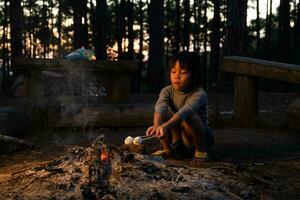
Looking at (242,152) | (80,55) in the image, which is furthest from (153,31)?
(242,152)

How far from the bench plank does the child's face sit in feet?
8.30

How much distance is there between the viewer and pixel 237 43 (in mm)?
10930

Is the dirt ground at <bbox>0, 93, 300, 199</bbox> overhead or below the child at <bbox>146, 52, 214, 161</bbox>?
below

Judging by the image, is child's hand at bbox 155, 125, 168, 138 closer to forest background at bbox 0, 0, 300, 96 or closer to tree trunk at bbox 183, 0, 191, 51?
forest background at bbox 0, 0, 300, 96

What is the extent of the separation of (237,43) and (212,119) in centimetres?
450

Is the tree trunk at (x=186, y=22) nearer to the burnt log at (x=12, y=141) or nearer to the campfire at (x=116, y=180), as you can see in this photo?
the burnt log at (x=12, y=141)

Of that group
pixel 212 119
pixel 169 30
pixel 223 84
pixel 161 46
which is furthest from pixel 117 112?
pixel 169 30

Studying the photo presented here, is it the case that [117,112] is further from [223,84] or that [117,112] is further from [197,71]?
[223,84]

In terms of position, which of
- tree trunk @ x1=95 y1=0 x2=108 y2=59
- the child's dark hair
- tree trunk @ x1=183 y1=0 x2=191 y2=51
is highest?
tree trunk @ x1=183 y1=0 x2=191 y2=51

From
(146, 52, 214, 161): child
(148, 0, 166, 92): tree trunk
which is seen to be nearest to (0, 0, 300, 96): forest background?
(148, 0, 166, 92): tree trunk

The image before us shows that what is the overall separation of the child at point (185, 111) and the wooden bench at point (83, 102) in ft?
7.08

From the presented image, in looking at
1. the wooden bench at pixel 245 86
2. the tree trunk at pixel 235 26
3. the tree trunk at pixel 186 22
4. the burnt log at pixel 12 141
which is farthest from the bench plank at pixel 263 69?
the tree trunk at pixel 186 22

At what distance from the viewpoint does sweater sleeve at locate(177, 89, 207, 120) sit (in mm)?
4125

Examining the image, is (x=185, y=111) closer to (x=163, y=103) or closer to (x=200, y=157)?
(x=163, y=103)
